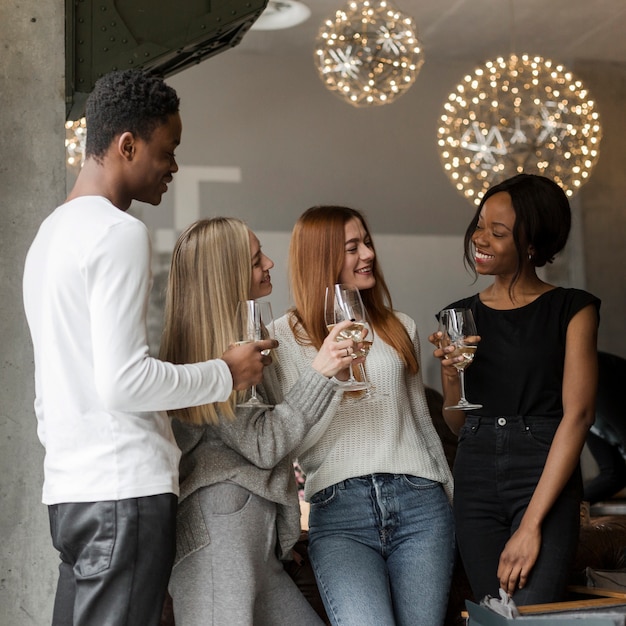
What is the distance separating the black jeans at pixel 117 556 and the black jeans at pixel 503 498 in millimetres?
848

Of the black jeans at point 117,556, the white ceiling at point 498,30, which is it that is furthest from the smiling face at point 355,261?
the white ceiling at point 498,30

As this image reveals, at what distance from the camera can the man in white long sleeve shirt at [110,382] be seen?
1.59 meters

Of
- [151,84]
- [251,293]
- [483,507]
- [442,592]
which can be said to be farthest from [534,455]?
[151,84]

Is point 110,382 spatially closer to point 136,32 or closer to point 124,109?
point 124,109

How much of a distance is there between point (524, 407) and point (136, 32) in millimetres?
1416

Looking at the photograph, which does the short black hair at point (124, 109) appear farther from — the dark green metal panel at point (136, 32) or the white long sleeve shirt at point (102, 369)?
the dark green metal panel at point (136, 32)

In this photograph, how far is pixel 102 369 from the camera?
1583mm

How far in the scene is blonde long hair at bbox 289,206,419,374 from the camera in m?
2.39

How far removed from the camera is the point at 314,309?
7.89 ft

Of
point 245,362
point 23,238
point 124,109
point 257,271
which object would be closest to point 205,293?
point 257,271

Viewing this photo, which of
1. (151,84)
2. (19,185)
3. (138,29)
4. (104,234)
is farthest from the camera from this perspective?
(138,29)

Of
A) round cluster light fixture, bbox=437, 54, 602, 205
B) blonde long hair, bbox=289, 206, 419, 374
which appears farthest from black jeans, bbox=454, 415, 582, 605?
round cluster light fixture, bbox=437, 54, 602, 205

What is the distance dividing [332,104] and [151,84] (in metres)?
5.31

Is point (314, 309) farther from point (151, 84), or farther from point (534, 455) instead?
point (151, 84)
